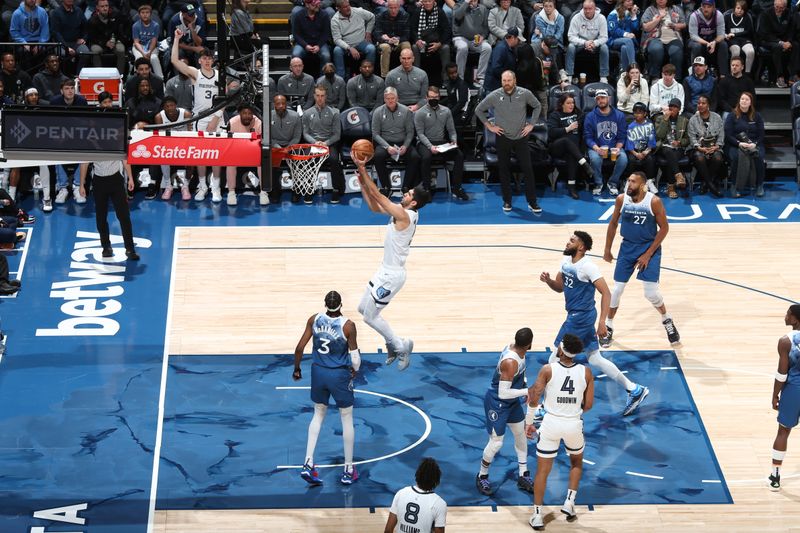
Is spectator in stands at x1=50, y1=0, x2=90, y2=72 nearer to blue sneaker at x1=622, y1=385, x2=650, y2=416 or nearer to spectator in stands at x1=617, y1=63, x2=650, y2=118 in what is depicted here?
spectator in stands at x1=617, y1=63, x2=650, y2=118

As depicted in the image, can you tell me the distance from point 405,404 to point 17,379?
4.37m

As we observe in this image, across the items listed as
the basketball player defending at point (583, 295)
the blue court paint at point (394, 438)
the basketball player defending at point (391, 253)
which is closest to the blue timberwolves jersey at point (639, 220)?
the blue court paint at point (394, 438)

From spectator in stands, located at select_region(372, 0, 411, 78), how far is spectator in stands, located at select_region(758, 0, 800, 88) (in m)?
6.36

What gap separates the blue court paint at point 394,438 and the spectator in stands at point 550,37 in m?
8.26

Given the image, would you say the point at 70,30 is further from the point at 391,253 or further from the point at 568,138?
the point at 391,253

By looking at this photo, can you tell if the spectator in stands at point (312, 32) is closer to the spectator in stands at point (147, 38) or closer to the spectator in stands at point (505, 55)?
the spectator in stands at point (147, 38)

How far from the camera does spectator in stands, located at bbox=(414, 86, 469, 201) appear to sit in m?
20.8

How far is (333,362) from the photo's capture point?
12328 millimetres

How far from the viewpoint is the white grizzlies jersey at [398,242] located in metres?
14.0

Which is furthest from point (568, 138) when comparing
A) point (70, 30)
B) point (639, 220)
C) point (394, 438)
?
point (394, 438)

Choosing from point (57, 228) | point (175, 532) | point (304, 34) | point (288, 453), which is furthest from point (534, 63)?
point (175, 532)

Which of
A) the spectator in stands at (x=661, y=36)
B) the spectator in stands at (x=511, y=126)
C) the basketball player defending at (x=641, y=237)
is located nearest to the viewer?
the basketball player defending at (x=641, y=237)

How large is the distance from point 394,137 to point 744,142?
5628 mm

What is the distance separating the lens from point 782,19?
23.4 metres
